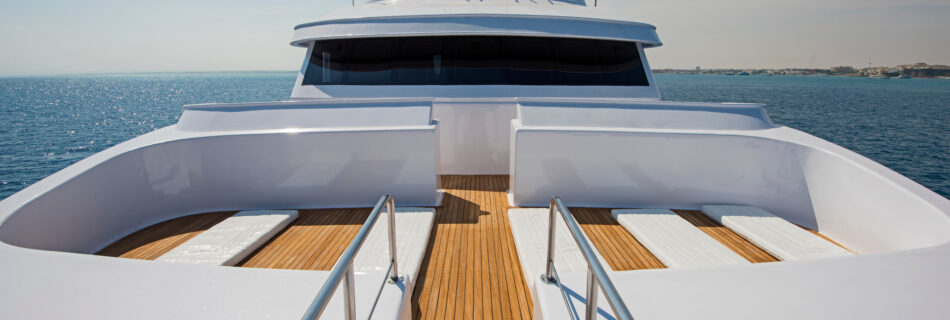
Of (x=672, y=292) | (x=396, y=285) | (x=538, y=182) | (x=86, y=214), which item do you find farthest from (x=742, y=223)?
(x=86, y=214)

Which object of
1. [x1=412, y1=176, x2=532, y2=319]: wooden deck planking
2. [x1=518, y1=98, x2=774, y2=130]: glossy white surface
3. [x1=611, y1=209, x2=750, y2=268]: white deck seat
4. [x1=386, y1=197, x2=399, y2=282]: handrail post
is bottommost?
[x1=412, y1=176, x2=532, y2=319]: wooden deck planking

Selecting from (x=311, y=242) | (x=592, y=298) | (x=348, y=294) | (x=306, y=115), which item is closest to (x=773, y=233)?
(x=592, y=298)

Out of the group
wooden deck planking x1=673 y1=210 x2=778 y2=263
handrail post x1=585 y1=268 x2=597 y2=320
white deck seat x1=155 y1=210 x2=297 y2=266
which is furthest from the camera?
wooden deck planking x1=673 y1=210 x2=778 y2=263

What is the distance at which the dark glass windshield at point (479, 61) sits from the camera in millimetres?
5898

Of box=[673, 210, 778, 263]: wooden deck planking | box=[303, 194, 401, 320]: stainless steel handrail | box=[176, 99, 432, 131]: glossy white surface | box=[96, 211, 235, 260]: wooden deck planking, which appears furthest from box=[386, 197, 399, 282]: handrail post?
box=[673, 210, 778, 263]: wooden deck planking

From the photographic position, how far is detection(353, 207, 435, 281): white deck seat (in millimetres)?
2787

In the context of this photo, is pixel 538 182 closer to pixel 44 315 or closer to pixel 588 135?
pixel 588 135

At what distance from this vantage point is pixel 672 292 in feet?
5.22

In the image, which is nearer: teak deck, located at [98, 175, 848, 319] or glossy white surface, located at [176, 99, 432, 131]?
teak deck, located at [98, 175, 848, 319]

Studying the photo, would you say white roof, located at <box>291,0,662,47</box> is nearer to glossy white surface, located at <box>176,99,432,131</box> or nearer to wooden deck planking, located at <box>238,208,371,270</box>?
glossy white surface, located at <box>176,99,432,131</box>

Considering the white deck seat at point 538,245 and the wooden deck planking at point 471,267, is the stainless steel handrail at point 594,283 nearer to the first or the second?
the wooden deck planking at point 471,267

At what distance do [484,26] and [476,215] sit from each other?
9.04 ft

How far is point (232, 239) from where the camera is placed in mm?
3213

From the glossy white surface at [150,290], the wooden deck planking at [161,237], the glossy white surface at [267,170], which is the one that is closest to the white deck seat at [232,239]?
the wooden deck planking at [161,237]
